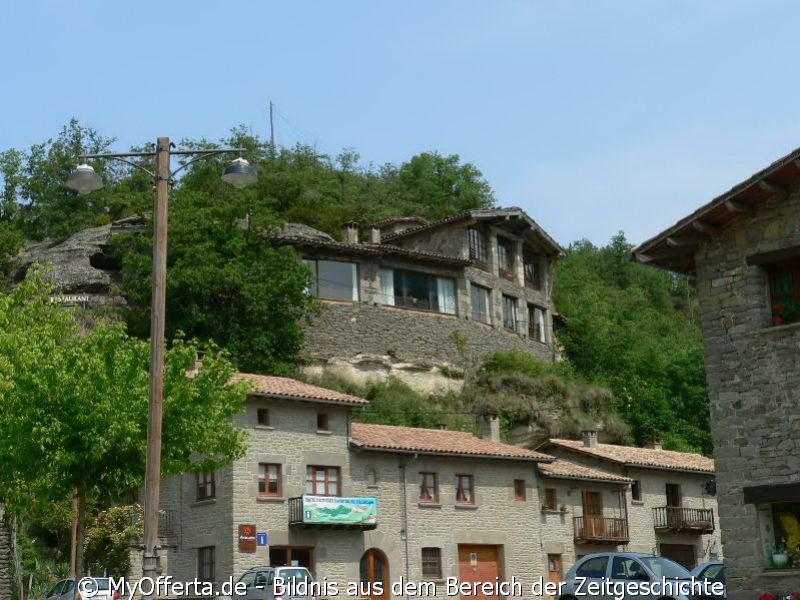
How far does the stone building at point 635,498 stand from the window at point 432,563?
18.0 feet

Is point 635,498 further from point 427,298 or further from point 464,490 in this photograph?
point 427,298

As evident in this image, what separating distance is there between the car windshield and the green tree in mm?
9376

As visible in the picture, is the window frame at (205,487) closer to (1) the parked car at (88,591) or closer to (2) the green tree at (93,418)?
(1) the parked car at (88,591)

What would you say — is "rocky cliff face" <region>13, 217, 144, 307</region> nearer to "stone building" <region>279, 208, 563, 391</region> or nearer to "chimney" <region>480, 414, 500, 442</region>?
"stone building" <region>279, 208, 563, 391</region>

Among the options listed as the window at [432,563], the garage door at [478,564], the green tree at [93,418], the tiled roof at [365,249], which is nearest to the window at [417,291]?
the tiled roof at [365,249]

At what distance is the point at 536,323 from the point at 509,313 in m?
2.93

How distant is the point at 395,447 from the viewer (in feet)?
124

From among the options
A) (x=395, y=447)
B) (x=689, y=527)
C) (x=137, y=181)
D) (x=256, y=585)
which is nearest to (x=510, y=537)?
(x=395, y=447)

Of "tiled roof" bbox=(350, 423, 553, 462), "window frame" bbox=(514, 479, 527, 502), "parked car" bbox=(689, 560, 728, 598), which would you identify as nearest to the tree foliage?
"window frame" bbox=(514, 479, 527, 502)

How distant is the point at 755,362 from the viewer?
21.2 m

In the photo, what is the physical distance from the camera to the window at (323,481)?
36719 millimetres

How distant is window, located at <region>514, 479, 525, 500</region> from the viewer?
135 feet

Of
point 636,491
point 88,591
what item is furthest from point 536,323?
point 88,591

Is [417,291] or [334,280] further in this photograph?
[417,291]
